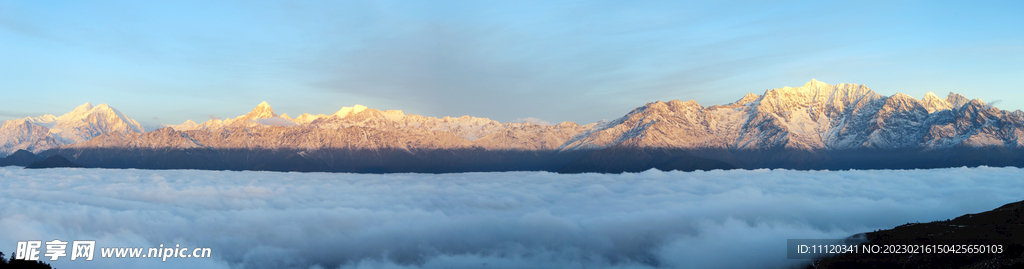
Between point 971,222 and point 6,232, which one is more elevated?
point 971,222

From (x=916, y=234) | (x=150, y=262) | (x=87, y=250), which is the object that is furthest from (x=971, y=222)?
(x=87, y=250)

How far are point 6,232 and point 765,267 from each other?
256251 mm

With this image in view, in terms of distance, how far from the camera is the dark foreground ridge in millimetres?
105812

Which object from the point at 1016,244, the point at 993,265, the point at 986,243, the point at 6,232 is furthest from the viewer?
the point at 6,232

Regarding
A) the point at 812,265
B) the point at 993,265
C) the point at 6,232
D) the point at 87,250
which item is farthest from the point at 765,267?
the point at 6,232

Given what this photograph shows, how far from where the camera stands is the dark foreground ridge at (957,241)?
106m

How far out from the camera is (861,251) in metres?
138

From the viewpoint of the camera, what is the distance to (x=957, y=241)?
12725 centimetres

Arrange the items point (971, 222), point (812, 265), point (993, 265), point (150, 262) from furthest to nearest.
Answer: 1. point (150, 262)
2. point (971, 222)
3. point (812, 265)
4. point (993, 265)

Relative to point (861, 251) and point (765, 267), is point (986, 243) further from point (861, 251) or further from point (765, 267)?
point (765, 267)

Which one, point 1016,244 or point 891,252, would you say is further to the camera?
point 891,252

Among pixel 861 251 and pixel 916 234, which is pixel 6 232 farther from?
pixel 916 234

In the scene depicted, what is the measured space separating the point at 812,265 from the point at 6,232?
805 ft

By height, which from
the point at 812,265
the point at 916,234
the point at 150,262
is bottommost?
the point at 150,262
